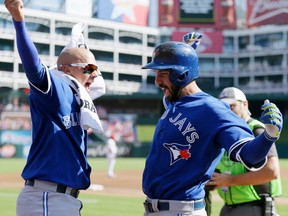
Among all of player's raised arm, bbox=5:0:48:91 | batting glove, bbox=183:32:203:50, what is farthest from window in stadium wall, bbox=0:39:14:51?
player's raised arm, bbox=5:0:48:91

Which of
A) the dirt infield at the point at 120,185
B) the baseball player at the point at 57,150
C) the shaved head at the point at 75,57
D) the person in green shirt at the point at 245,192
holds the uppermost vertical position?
the shaved head at the point at 75,57

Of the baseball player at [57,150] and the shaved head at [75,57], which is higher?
the shaved head at [75,57]

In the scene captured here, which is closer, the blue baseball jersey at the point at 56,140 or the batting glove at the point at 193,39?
the blue baseball jersey at the point at 56,140

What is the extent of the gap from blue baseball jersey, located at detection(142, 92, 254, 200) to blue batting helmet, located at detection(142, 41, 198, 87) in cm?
13

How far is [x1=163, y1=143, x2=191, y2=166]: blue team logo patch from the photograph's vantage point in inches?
140

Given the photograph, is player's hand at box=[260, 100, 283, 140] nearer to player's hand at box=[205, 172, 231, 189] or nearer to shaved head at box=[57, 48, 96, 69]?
shaved head at box=[57, 48, 96, 69]

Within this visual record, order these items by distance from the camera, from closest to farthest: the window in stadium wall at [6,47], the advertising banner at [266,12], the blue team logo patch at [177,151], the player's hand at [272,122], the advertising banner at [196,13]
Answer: the player's hand at [272,122]
the blue team logo patch at [177,151]
the window in stadium wall at [6,47]
the advertising banner at [266,12]
the advertising banner at [196,13]

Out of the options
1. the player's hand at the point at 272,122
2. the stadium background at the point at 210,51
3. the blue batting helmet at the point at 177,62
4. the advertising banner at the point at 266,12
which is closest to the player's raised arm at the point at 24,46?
the blue batting helmet at the point at 177,62

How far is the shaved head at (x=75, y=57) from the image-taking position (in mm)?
4051

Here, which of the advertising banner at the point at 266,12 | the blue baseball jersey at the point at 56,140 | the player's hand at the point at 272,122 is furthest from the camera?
the advertising banner at the point at 266,12

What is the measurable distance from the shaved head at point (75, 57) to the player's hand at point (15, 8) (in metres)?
0.64

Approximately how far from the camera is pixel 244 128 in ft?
11.3

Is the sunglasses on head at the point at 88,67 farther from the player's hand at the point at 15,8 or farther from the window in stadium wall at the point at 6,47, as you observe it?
the window in stadium wall at the point at 6,47

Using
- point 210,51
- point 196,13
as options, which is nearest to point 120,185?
point 210,51
